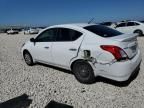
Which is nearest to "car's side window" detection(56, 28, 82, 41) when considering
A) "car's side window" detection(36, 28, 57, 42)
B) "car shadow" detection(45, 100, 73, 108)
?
"car's side window" detection(36, 28, 57, 42)

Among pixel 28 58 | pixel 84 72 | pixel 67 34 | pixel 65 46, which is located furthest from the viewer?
pixel 28 58

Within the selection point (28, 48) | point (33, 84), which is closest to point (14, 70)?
point (28, 48)

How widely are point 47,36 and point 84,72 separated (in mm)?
1955

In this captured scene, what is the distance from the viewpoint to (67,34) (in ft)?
18.3

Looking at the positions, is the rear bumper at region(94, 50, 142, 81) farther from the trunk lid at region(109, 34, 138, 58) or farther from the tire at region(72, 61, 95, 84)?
the tire at region(72, 61, 95, 84)

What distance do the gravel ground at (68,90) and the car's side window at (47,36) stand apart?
3.72 feet

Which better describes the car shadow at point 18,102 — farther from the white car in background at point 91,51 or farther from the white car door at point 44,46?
the white car door at point 44,46

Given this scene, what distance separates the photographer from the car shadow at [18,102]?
423 cm

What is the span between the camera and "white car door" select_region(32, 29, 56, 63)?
6098 mm

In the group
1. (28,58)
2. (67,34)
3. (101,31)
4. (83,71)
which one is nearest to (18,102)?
(83,71)

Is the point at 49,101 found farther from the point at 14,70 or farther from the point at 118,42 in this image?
the point at 14,70

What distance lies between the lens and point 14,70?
7129 mm

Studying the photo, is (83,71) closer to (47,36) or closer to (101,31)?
(101,31)

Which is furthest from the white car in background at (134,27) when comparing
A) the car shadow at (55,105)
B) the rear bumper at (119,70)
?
the car shadow at (55,105)
